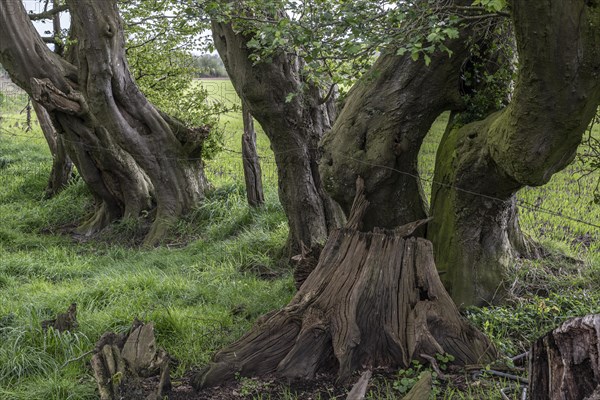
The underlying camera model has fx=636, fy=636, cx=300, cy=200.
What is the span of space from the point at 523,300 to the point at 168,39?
9.62 meters

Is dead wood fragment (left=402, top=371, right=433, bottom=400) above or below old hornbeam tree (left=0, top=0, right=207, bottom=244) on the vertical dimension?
below

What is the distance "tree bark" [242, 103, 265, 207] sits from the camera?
9977 millimetres

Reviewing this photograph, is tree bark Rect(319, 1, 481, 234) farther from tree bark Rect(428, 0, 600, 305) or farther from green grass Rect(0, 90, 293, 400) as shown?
green grass Rect(0, 90, 293, 400)

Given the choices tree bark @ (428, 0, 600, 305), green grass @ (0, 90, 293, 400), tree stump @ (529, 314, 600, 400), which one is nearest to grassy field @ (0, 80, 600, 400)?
green grass @ (0, 90, 293, 400)

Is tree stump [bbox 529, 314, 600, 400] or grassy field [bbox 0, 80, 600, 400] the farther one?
grassy field [bbox 0, 80, 600, 400]

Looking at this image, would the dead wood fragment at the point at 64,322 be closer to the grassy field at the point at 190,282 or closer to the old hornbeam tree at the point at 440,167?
the grassy field at the point at 190,282

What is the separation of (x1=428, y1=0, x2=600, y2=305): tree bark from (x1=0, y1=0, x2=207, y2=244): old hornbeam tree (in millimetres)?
5748

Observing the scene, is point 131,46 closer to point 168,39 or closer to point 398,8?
point 168,39

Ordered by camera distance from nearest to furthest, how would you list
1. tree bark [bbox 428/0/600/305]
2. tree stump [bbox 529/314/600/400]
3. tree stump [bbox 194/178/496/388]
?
tree stump [bbox 529/314/600/400]
tree bark [bbox 428/0/600/305]
tree stump [bbox 194/178/496/388]

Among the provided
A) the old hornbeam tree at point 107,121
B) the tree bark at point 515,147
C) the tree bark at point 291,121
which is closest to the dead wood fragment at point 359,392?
the tree bark at point 515,147

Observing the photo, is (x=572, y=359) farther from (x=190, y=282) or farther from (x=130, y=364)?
(x=190, y=282)

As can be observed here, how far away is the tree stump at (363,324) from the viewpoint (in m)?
4.52

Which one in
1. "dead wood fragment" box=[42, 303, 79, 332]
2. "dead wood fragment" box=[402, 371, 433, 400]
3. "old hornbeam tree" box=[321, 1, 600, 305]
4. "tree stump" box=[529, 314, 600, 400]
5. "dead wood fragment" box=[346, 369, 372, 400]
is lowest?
"dead wood fragment" box=[402, 371, 433, 400]

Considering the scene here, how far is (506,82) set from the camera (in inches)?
226
